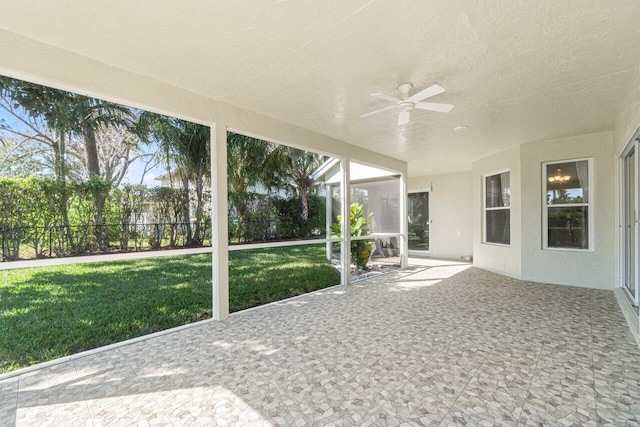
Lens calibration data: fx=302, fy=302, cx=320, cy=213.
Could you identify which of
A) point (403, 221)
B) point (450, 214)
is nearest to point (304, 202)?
point (403, 221)

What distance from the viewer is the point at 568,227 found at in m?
5.21

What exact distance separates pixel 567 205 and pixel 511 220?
91cm

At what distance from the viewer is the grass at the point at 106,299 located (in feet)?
9.84

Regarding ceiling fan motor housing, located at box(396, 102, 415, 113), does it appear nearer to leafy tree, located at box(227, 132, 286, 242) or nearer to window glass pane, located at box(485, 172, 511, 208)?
leafy tree, located at box(227, 132, 286, 242)

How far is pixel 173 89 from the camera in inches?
125

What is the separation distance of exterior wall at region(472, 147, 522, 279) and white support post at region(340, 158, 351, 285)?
321cm

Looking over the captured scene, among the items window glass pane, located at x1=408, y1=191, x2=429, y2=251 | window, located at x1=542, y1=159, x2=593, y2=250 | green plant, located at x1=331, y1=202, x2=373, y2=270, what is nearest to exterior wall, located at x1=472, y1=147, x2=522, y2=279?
window, located at x1=542, y1=159, x2=593, y2=250

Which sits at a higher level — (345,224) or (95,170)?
(95,170)

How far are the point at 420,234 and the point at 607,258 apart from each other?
4842mm

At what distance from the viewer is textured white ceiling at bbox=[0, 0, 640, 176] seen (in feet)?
6.69

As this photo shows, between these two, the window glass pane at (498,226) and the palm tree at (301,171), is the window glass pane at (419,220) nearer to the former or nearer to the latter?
the window glass pane at (498,226)

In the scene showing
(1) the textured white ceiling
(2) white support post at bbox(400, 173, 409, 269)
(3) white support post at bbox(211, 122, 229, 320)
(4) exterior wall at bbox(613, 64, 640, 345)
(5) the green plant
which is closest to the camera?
(1) the textured white ceiling

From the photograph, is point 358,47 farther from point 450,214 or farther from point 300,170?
point 450,214

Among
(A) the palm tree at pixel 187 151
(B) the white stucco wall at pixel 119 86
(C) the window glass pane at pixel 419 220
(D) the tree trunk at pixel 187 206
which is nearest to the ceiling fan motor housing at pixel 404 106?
(B) the white stucco wall at pixel 119 86
